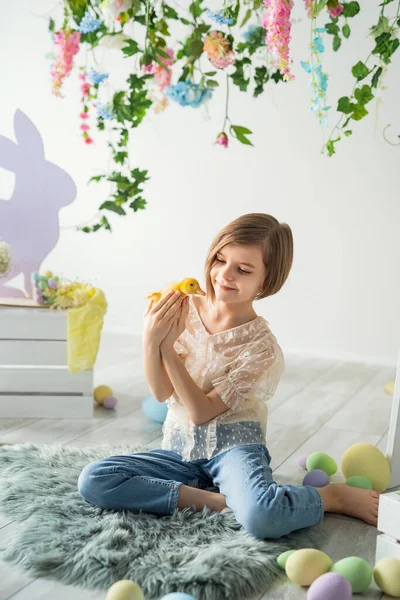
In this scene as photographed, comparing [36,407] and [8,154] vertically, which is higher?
[8,154]

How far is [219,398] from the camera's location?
177cm

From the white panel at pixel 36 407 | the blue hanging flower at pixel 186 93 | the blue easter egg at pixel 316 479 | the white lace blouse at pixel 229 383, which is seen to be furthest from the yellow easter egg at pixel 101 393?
the blue hanging flower at pixel 186 93

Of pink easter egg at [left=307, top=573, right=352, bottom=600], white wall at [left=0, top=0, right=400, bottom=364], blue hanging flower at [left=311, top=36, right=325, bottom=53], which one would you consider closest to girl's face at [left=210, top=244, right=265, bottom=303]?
blue hanging flower at [left=311, top=36, right=325, bottom=53]

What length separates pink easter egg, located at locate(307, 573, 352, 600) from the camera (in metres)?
1.27

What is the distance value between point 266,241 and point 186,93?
1.39 ft

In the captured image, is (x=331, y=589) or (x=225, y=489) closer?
(x=331, y=589)

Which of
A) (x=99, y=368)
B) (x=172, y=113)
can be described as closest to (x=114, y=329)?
(x=99, y=368)

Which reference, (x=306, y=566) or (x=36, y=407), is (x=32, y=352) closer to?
(x=36, y=407)

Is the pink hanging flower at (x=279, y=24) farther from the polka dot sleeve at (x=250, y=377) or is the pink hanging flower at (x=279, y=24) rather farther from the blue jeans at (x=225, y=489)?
the blue jeans at (x=225, y=489)

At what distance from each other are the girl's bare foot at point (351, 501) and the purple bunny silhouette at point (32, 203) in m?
1.38

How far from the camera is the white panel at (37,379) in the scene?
2.45 m

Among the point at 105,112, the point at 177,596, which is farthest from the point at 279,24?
the point at 177,596

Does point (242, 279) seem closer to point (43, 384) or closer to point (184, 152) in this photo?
point (43, 384)

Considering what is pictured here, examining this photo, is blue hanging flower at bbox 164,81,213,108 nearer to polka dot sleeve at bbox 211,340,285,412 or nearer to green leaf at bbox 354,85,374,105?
green leaf at bbox 354,85,374,105
